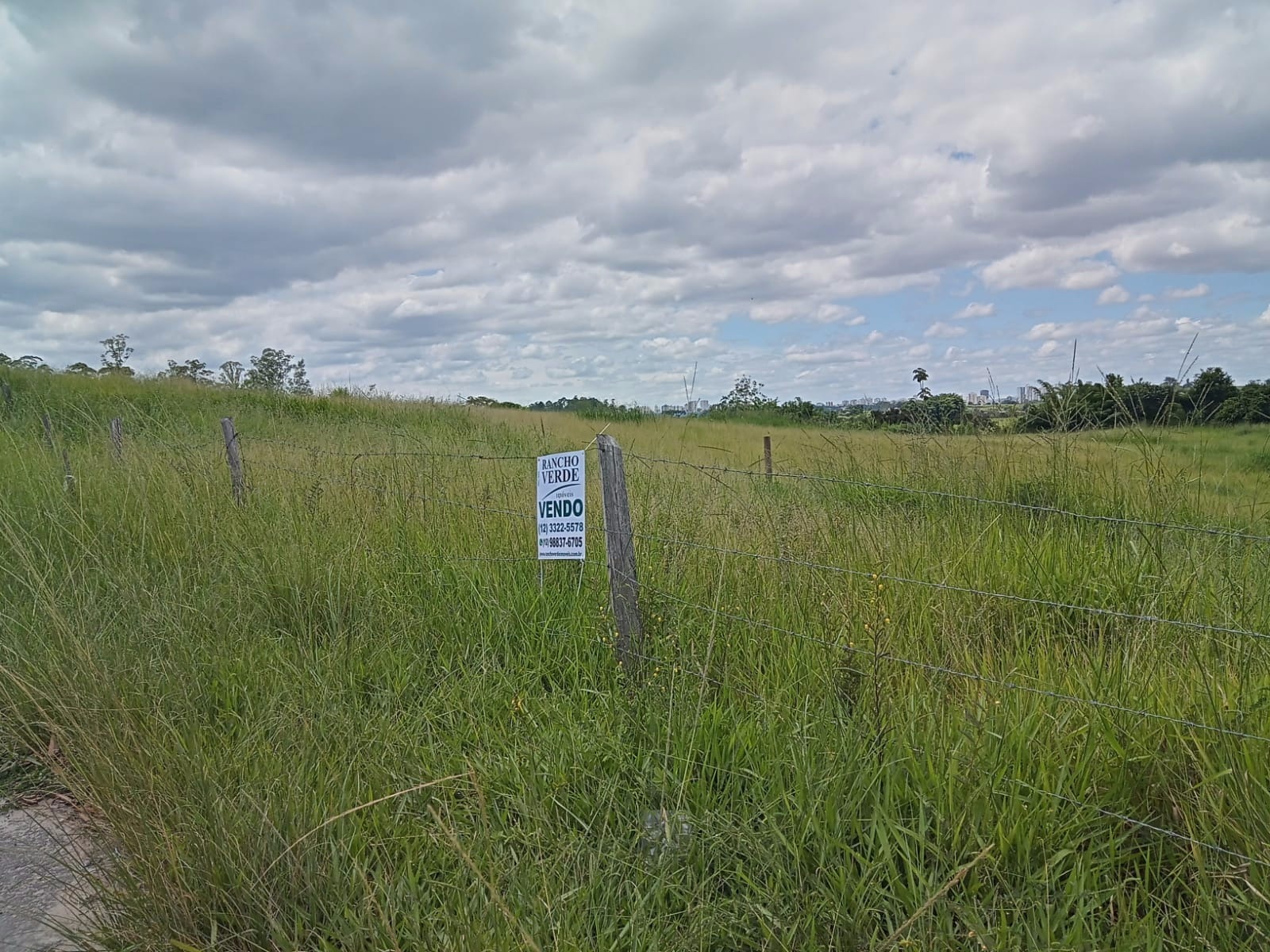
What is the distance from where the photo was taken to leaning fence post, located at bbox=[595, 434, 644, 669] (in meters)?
3.04

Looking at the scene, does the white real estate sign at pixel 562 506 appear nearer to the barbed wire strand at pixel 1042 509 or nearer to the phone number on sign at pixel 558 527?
the phone number on sign at pixel 558 527

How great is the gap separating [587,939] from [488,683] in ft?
4.89

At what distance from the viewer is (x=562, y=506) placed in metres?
3.28

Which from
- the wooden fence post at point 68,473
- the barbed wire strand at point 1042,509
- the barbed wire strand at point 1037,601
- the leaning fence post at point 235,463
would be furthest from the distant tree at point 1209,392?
the wooden fence post at point 68,473

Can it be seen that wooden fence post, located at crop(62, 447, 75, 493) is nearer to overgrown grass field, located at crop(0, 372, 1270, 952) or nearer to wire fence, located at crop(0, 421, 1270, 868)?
wire fence, located at crop(0, 421, 1270, 868)

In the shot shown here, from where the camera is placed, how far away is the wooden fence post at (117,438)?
6.29 m

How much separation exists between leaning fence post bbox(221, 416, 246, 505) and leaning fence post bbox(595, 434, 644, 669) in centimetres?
371

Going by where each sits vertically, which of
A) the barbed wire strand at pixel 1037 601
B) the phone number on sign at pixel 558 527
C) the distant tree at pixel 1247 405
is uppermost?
the distant tree at pixel 1247 405

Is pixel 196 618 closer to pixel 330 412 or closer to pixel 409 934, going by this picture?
pixel 409 934

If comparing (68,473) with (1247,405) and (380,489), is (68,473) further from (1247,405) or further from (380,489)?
(1247,405)

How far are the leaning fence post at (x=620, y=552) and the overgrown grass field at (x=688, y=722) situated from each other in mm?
136

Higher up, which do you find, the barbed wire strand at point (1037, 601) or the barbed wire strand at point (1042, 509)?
the barbed wire strand at point (1042, 509)

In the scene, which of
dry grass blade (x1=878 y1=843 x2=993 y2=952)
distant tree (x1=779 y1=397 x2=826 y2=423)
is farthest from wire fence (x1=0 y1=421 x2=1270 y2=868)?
distant tree (x1=779 y1=397 x2=826 y2=423)

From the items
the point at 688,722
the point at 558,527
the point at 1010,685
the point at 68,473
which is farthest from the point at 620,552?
the point at 68,473
